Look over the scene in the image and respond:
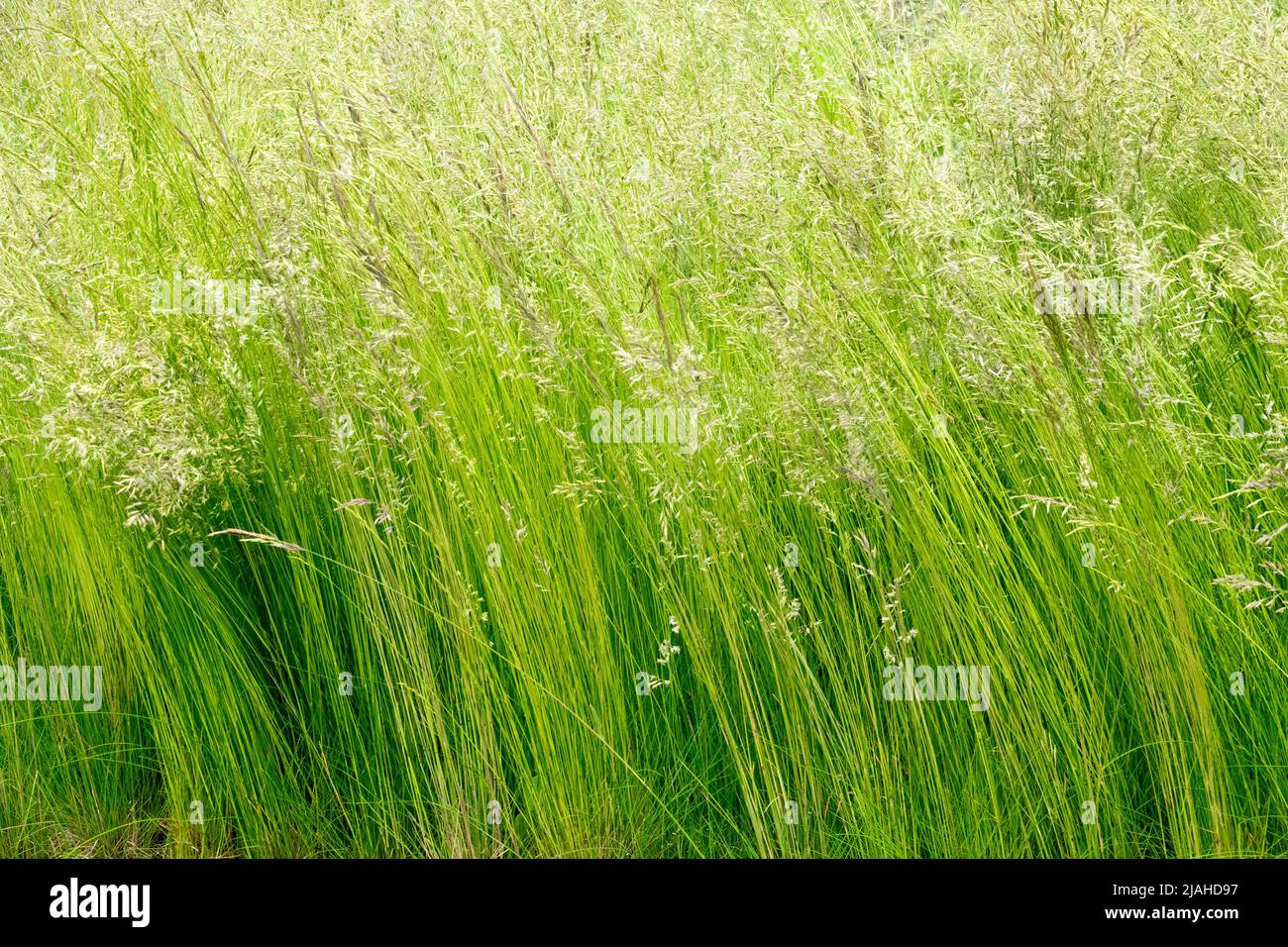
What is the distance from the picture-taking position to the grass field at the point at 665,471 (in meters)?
2.14

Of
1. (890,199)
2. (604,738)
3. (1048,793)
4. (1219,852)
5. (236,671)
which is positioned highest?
(890,199)

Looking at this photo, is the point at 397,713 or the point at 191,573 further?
the point at 191,573

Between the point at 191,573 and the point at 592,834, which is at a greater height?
the point at 191,573

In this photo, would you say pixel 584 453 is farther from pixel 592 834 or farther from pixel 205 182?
pixel 205 182

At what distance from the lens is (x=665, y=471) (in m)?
2.22

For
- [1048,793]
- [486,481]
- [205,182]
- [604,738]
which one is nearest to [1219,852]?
[1048,793]

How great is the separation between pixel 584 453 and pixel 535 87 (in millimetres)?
965

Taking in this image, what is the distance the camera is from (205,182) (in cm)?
270

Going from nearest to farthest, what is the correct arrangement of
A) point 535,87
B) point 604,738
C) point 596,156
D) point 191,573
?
1. point 604,738
2. point 191,573
3. point 535,87
4. point 596,156

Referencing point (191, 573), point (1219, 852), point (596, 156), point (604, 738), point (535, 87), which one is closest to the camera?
point (1219, 852)

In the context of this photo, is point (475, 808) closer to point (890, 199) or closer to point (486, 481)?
point (486, 481)

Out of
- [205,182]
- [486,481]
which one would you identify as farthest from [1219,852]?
[205,182]

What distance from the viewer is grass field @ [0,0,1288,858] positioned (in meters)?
2.14

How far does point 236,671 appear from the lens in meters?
2.50
